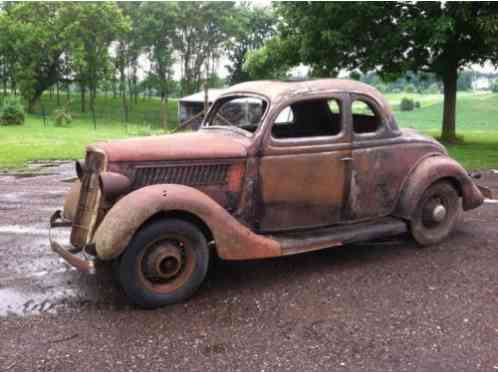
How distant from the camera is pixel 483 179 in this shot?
10328 mm

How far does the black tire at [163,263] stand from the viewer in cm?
419

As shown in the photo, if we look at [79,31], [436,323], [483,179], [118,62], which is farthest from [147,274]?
[118,62]

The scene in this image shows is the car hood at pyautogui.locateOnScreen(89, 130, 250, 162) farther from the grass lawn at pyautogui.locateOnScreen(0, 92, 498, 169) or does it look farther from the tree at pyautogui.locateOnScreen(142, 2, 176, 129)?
the tree at pyautogui.locateOnScreen(142, 2, 176, 129)

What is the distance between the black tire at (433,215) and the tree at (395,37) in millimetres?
8853

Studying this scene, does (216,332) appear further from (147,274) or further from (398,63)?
(398,63)

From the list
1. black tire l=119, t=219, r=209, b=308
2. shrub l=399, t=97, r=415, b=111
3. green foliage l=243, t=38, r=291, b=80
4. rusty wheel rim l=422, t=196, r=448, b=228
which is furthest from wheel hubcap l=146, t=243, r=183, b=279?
shrub l=399, t=97, r=415, b=111

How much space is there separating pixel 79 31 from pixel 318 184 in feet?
143

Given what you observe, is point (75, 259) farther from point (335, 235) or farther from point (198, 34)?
point (198, 34)

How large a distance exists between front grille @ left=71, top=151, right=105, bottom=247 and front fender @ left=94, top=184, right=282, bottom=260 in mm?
420

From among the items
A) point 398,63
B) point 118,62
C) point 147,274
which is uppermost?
point 118,62

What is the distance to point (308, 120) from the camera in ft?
19.0

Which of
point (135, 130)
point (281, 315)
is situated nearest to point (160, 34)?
point (135, 130)

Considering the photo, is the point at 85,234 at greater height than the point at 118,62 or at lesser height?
lesser

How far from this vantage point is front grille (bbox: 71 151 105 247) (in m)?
4.56
